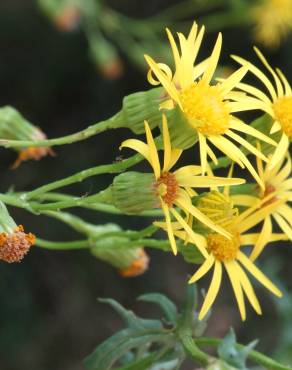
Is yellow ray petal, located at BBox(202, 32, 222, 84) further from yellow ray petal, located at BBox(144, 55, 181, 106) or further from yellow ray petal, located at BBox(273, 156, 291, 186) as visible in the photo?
yellow ray petal, located at BBox(273, 156, 291, 186)

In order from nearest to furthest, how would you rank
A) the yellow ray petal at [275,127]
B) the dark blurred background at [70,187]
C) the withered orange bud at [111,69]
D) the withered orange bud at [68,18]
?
the yellow ray petal at [275,127] < the withered orange bud at [68,18] < the withered orange bud at [111,69] < the dark blurred background at [70,187]

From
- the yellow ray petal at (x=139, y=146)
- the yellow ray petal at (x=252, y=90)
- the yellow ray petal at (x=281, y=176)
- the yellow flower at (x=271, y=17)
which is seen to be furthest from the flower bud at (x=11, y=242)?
the yellow flower at (x=271, y=17)

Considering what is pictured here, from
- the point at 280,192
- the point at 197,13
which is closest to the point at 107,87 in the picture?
the point at 197,13

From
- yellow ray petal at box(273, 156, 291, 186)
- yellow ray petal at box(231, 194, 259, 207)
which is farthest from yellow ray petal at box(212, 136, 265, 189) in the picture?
yellow ray petal at box(273, 156, 291, 186)

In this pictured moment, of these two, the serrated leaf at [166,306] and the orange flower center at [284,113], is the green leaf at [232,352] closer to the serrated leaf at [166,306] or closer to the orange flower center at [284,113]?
the serrated leaf at [166,306]

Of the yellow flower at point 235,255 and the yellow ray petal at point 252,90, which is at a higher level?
the yellow ray petal at point 252,90

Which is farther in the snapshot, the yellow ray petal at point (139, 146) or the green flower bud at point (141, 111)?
the green flower bud at point (141, 111)

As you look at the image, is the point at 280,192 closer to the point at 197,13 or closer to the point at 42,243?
the point at 42,243
